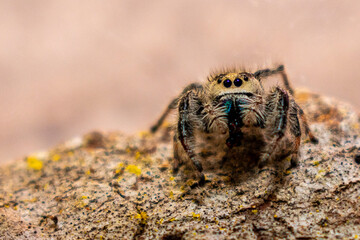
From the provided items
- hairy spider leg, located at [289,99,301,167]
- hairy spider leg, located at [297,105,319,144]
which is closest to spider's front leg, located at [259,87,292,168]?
hairy spider leg, located at [289,99,301,167]

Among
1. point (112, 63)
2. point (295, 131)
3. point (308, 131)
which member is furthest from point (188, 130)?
point (112, 63)

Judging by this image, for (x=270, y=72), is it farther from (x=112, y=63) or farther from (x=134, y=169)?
(x=112, y=63)

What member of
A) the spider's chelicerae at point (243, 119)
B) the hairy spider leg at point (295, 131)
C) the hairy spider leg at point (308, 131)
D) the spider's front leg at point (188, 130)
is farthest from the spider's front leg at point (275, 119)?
the spider's front leg at point (188, 130)

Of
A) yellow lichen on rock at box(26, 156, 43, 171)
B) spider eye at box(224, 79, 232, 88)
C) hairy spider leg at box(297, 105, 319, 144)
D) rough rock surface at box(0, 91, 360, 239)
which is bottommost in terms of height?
rough rock surface at box(0, 91, 360, 239)

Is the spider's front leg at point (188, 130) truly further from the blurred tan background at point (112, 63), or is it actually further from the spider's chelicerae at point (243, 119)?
the blurred tan background at point (112, 63)

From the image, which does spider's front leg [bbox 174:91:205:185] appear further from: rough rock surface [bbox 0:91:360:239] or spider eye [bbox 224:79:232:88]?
spider eye [bbox 224:79:232:88]
